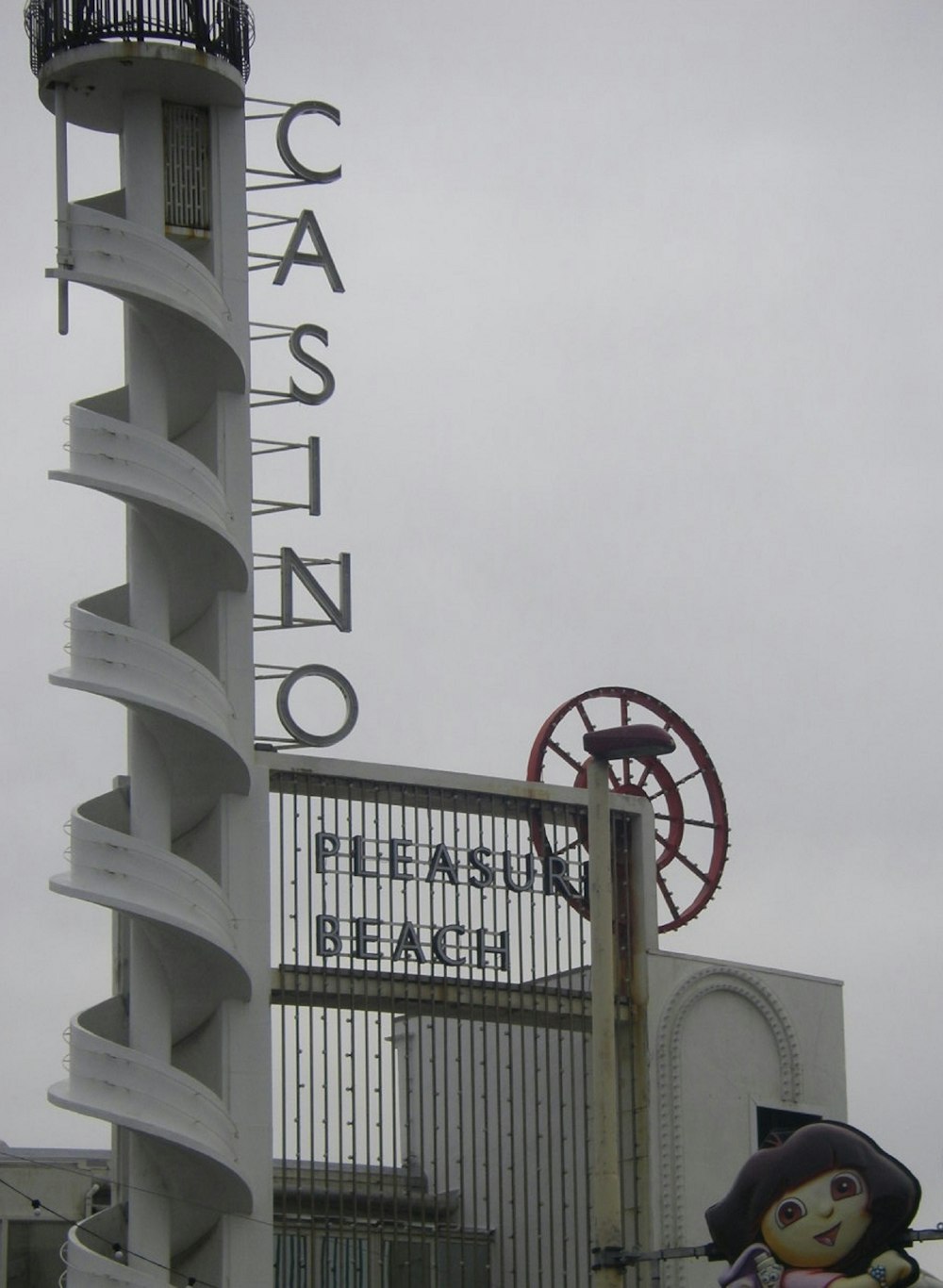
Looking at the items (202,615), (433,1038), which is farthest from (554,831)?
(202,615)

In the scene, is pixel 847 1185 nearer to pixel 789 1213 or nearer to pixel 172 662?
pixel 789 1213

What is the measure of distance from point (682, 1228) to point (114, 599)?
43.1 feet

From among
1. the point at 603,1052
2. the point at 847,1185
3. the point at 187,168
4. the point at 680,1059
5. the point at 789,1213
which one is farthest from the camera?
the point at 680,1059

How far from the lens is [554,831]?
1913 inches

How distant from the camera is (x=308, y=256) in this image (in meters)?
48.8

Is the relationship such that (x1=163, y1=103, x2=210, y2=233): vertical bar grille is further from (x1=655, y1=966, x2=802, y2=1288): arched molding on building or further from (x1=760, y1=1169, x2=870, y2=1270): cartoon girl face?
(x1=760, y1=1169, x2=870, y2=1270): cartoon girl face

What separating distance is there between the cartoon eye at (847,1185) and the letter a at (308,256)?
668 inches

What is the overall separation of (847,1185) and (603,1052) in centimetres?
856

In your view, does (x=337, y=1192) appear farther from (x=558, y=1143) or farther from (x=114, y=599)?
(x=114, y=599)

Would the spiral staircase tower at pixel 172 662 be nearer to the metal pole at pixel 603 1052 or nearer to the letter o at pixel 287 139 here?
the letter o at pixel 287 139

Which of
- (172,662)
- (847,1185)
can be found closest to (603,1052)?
(847,1185)

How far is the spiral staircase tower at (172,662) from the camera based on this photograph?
43000mm

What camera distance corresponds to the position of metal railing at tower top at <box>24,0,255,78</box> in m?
46.4

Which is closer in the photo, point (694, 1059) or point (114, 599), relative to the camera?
point (114, 599)
